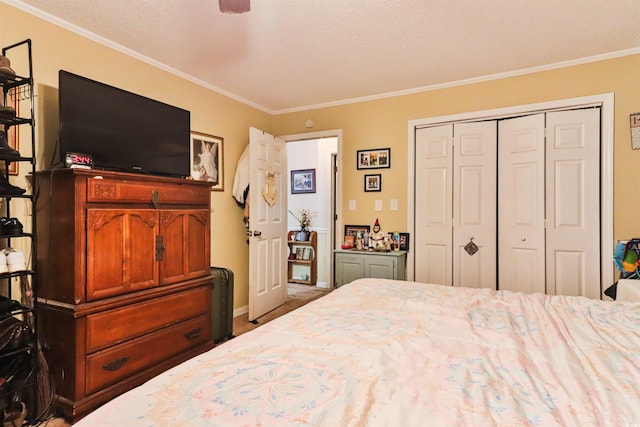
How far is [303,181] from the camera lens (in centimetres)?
571

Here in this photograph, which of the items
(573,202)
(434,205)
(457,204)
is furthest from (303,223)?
(573,202)

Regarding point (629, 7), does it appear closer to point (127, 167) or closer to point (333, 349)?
point (333, 349)

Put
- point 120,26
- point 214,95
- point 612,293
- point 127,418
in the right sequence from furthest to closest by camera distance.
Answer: point 214,95
point 612,293
point 120,26
point 127,418

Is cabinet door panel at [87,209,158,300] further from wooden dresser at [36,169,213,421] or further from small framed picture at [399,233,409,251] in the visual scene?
small framed picture at [399,233,409,251]

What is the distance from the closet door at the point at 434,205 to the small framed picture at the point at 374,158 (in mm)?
333

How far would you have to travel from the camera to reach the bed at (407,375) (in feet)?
2.70

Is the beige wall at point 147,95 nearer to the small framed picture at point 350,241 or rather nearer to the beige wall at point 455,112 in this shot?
the beige wall at point 455,112

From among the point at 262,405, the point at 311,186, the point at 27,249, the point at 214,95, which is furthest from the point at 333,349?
the point at 311,186

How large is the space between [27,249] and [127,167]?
813 millimetres

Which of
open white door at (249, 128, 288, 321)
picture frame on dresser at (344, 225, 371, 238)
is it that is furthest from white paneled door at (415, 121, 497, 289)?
open white door at (249, 128, 288, 321)

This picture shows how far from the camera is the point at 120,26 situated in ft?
8.09

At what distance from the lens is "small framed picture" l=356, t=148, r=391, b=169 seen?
3906mm

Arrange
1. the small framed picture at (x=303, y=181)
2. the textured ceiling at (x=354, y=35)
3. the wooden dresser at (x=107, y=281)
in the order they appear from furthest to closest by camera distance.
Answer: the small framed picture at (x=303, y=181)
the textured ceiling at (x=354, y=35)
the wooden dresser at (x=107, y=281)

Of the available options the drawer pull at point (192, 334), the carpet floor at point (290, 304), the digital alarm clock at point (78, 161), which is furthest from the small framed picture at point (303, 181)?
the digital alarm clock at point (78, 161)
